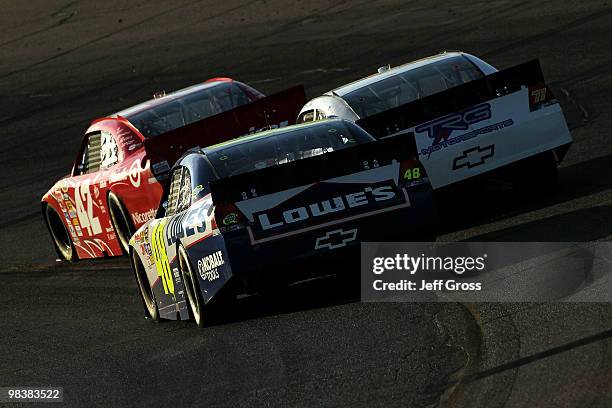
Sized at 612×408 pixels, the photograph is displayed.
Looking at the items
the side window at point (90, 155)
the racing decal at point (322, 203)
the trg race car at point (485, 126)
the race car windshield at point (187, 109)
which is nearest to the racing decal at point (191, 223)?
the racing decal at point (322, 203)

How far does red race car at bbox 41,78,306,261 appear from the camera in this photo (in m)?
13.8

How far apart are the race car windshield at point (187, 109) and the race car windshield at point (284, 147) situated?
14.0ft

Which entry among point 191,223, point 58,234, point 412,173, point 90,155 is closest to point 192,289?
point 191,223

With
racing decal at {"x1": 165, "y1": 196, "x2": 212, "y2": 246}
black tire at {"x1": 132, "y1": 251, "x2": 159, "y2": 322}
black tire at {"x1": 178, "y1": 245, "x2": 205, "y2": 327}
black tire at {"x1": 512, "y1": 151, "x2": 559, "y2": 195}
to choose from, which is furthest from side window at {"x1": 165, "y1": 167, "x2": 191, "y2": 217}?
black tire at {"x1": 512, "y1": 151, "x2": 559, "y2": 195}

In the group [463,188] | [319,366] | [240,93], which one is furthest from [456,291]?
[240,93]

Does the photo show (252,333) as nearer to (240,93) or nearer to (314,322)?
(314,322)

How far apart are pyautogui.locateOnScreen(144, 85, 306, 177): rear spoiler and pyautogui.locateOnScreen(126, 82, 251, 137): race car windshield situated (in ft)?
4.15

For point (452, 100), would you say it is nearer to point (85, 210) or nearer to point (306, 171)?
point (306, 171)

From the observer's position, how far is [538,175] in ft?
41.7

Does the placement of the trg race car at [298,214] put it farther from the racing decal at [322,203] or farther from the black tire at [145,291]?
the black tire at [145,291]

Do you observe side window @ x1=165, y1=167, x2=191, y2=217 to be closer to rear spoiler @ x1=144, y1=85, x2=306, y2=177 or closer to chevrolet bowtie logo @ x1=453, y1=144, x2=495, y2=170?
rear spoiler @ x1=144, y1=85, x2=306, y2=177

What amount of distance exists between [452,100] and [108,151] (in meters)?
4.45

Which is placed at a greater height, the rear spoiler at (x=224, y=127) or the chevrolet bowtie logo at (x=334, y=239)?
the rear spoiler at (x=224, y=127)

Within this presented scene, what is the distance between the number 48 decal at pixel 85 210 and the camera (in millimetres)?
15367
